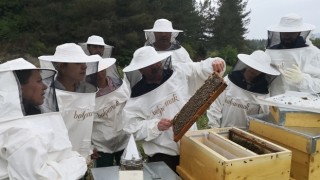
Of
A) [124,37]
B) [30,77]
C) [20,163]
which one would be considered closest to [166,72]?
[30,77]

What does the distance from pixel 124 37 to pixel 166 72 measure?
2320cm

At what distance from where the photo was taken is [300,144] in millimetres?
2416

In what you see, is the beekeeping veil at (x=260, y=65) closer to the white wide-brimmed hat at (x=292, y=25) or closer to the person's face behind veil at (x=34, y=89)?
the white wide-brimmed hat at (x=292, y=25)

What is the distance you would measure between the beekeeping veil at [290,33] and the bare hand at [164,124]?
5.61 feet

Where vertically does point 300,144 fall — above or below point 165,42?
below

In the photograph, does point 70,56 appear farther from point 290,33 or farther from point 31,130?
point 290,33

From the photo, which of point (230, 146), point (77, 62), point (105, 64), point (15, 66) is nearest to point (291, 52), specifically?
point (230, 146)

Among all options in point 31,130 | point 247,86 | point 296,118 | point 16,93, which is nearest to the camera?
point 31,130

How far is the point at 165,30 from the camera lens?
570cm

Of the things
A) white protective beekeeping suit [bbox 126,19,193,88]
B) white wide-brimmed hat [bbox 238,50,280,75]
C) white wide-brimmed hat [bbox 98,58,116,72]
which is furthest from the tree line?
white wide-brimmed hat [bbox 238,50,280,75]

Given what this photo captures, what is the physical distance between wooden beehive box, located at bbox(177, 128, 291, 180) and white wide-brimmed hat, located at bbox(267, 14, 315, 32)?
1485 mm

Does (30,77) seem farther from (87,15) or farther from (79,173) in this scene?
(87,15)

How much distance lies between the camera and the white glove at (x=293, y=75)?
3.37 m

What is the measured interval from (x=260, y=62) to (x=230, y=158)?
144 centimetres
